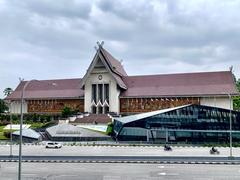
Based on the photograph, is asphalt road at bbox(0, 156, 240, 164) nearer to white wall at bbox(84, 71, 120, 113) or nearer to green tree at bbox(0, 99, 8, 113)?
white wall at bbox(84, 71, 120, 113)

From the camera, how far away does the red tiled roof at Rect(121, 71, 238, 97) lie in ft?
274

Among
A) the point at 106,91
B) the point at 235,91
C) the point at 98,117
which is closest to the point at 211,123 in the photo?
the point at 235,91

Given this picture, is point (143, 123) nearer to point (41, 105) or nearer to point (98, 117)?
point (98, 117)

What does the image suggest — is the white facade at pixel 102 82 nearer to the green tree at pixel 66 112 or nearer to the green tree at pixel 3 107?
the green tree at pixel 66 112

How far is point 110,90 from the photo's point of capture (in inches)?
3531

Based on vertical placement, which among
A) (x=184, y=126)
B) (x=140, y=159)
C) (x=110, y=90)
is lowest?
(x=140, y=159)

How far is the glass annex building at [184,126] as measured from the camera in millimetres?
63062

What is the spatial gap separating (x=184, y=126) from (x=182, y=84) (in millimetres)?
25579

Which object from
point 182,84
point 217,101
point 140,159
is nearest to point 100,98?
Answer: point 182,84

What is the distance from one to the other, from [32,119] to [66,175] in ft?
212

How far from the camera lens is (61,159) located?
36.2 metres

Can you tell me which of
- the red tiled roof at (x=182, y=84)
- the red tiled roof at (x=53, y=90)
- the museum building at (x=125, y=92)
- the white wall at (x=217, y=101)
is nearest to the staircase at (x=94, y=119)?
the museum building at (x=125, y=92)

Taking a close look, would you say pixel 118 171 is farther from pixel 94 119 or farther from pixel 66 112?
pixel 66 112

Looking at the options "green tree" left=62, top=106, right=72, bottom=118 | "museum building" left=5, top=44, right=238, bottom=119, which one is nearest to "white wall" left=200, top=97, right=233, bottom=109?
"museum building" left=5, top=44, right=238, bottom=119
